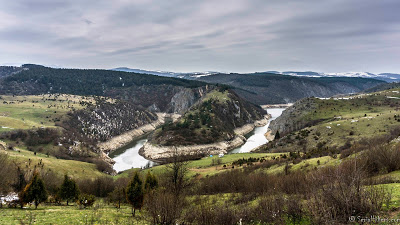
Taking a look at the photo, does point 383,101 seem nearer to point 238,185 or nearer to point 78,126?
point 238,185

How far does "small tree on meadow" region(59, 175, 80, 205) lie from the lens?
3008cm

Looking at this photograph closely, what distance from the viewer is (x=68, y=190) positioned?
30391 millimetres

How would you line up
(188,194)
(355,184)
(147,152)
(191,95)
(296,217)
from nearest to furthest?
(355,184) → (296,217) → (188,194) → (147,152) → (191,95)

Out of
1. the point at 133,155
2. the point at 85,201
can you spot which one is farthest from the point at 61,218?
the point at 133,155

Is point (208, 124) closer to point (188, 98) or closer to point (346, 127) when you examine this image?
point (346, 127)

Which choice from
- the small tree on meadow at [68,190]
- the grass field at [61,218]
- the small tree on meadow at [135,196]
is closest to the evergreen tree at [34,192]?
the grass field at [61,218]

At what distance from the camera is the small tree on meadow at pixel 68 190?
3008 centimetres

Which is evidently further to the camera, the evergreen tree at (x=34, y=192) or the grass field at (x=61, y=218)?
the evergreen tree at (x=34, y=192)

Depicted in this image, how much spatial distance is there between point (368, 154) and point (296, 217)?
38.5 feet

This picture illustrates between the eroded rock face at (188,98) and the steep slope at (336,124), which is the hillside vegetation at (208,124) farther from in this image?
the eroded rock face at (188,98)

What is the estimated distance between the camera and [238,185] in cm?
2716

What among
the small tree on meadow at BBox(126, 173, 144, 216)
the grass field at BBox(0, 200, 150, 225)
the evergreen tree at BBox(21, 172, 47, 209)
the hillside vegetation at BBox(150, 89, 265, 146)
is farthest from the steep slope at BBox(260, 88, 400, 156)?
the evergreen tree at BBox(21, 172, 47, 209)

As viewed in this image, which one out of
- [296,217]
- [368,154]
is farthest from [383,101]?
[296,217]

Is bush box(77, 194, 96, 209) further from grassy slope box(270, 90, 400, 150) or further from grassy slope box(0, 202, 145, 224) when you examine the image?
grassy slope box(270, 90, 400, 150)
